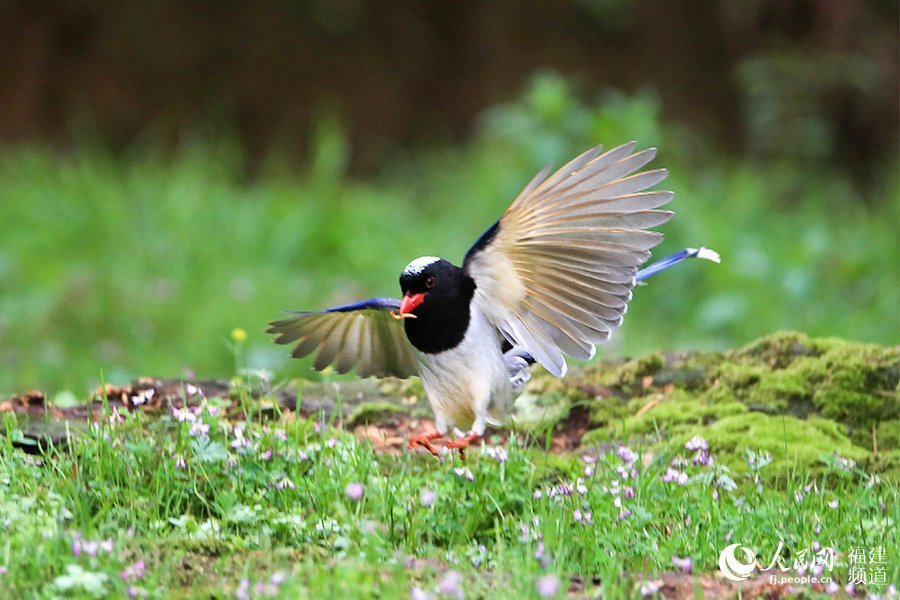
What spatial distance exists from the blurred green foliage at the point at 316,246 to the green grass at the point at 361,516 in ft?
7.80

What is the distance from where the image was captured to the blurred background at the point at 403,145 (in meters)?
7.09

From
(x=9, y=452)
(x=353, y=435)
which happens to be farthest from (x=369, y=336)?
(x=9, y=452)

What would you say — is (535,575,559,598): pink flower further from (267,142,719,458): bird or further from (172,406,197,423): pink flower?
(172,406,197,423): pink flower

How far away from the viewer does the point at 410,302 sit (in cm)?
338

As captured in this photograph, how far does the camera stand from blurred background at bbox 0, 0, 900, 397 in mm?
7086

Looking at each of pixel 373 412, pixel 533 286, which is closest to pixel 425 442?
pixel 533 286

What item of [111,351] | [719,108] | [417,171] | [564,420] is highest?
[719,108]

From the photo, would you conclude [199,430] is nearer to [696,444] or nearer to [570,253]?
[570,253]

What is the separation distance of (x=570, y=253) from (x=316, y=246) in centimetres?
431

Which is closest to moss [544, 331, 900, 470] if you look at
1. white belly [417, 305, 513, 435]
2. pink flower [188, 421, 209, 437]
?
white belly [417, 305, 513, 435]

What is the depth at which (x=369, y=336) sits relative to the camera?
12.9ft

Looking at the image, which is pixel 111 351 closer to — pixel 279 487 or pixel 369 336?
pixel 369 336

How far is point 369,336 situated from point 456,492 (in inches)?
34.1

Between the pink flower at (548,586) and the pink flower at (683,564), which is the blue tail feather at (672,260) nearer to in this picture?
the pink flower at (683,564)
